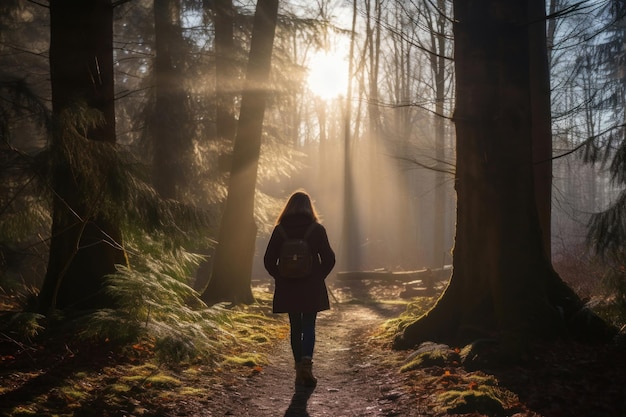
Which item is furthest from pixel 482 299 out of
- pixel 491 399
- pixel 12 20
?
pixel 12 20

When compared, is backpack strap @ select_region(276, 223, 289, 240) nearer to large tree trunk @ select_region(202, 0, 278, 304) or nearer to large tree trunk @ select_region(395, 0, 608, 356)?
large tree trunk @ select_region(395, 0, 608, 356)

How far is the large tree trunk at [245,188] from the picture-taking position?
12492 millimetres

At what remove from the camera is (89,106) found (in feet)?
22.8

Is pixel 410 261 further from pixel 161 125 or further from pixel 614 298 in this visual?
pixel 614 298

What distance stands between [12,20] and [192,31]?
494cm

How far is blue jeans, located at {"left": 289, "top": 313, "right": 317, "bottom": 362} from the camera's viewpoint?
627cm

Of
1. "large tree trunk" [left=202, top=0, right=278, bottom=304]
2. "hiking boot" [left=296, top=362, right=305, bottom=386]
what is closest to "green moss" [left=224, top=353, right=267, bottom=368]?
"hiking boot" [left=296, top=362, right=305, bottom=386]

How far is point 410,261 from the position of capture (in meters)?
32.3

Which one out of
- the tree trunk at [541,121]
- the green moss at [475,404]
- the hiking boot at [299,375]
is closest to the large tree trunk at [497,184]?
the green moss at [475,404]

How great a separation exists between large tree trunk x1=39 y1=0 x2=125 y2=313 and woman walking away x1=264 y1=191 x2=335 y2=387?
7.05 ft

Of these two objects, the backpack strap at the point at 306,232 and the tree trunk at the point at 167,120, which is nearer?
the backpack strap at the point at 306,232

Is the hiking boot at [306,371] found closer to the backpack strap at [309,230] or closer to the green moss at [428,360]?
the green moss at [428,360]

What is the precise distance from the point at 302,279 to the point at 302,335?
0.70 meters

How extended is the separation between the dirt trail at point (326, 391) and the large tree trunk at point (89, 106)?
7.54ft
